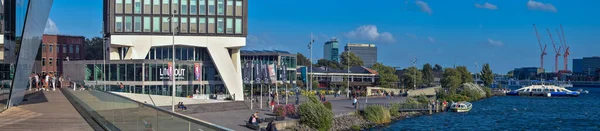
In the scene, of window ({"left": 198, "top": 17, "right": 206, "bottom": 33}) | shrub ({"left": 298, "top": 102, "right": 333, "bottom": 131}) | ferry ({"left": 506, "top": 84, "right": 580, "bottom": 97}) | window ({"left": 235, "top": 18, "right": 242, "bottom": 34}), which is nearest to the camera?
shrub ({"left": 298, "top": 102, "right": 333, "bottom": 131})

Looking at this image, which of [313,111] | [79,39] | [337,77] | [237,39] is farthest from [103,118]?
[337,77]

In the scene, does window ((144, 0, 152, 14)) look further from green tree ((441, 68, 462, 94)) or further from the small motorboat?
green tree ((441, 68, 462, 94))

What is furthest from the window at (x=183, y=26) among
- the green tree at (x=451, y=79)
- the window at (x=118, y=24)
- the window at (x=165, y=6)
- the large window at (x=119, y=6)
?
the green tree at (x=451, y=79)

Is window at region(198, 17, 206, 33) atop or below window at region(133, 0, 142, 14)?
below

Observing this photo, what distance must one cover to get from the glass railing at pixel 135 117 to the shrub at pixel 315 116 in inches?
1107

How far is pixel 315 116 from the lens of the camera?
49844mm

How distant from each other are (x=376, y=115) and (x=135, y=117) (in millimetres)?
50898

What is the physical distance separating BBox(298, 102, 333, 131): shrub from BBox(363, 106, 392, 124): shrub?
41.7 ft

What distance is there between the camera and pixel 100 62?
222ft

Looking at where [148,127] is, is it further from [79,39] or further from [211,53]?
[79,39]

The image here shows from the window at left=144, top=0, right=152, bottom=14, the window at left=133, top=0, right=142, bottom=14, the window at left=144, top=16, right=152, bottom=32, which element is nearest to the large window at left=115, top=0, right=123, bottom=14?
the window at left=133, top=0, right=142, bottom=14

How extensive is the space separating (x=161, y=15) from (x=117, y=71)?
8315mm

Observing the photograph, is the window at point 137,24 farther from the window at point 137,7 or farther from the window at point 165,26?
the window at point 165,26

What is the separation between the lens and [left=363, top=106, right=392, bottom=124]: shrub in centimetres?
6318
